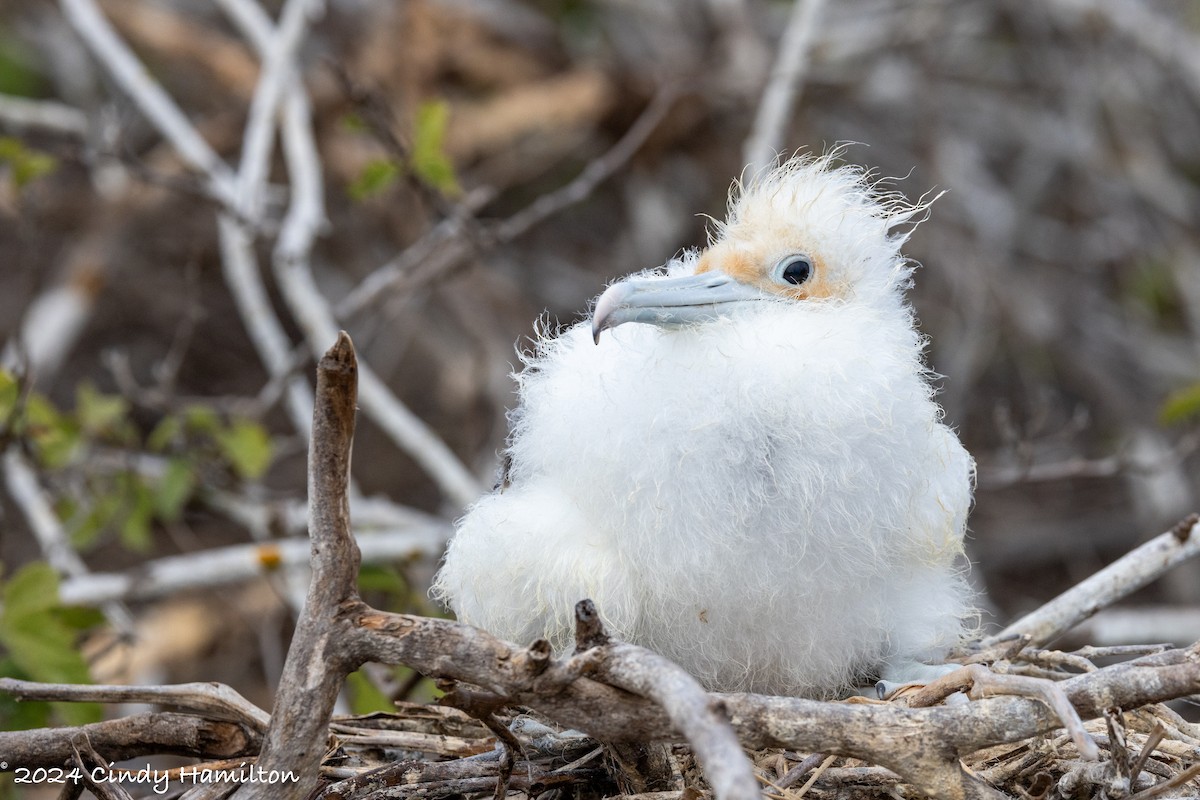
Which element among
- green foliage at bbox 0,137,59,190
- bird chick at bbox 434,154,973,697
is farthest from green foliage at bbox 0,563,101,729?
green foliage at bbox 0,137,59,190

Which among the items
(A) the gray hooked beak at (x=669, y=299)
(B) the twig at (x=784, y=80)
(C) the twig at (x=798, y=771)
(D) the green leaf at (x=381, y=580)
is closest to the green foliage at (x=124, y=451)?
(D) the green leaf at (x=381, y=580)

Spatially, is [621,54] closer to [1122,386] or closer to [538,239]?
[538,239]

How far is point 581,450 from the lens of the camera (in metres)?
1.90

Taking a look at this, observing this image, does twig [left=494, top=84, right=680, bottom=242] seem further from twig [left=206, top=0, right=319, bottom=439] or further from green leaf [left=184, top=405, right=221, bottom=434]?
green leaf [left=184, top=405, right=221, bottom=434]

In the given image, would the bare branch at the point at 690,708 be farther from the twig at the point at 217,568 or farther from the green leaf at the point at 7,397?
the green leaf at the point at 7,397

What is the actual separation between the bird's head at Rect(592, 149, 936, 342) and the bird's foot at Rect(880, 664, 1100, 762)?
689 millimetres

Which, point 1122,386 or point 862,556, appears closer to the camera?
point 862,556

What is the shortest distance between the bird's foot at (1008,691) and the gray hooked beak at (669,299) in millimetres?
700

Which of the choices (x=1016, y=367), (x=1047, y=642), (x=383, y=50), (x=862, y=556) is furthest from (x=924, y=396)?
(x=1016, y=367)

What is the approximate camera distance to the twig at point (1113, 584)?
7.79 ft

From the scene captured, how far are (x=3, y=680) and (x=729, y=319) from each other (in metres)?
1.35

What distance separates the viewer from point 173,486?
3.49 metres

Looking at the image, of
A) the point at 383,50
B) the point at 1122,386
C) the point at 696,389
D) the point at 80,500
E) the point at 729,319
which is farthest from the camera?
the point at 1122,386

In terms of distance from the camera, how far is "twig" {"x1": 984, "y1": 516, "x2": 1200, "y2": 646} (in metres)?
2.38
